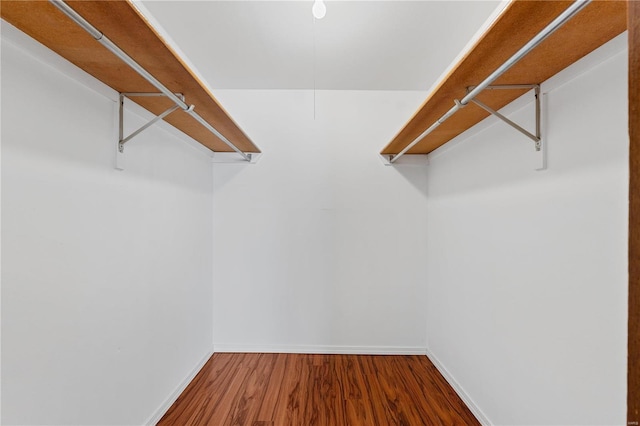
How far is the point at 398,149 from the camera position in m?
2.21

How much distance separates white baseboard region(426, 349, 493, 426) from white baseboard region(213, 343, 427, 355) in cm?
20

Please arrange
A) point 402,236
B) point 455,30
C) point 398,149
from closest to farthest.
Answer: point 455,30
point 398,149
point 402,236

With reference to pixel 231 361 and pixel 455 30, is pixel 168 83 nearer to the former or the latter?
pixel 455 30

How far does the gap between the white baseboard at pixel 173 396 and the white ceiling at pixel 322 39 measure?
2.27 meters

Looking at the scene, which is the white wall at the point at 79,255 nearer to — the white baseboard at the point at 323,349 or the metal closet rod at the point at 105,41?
the metal closet rod at the point at 105,41

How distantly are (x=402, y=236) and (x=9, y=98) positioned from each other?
2.35 metres

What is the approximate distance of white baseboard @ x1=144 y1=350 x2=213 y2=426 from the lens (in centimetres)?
151

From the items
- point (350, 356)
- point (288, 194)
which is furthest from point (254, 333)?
point (288, 194)

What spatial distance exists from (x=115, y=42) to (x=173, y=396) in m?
1.94

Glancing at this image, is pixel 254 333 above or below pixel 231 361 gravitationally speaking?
above

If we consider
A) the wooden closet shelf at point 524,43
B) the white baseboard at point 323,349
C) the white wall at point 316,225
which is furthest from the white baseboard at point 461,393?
the wooden closet shelf at point 524,43

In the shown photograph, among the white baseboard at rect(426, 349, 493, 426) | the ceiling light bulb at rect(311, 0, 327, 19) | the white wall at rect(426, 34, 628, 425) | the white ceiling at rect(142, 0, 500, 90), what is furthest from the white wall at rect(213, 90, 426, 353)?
the ceiling light bulb at rect(311, 0, 327, 19)

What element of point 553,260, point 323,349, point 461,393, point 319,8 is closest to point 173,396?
point 323,349

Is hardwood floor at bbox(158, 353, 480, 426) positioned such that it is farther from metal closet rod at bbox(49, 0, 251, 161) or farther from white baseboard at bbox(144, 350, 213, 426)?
metal closet rod at bbox(49, 0, 251, 161)
